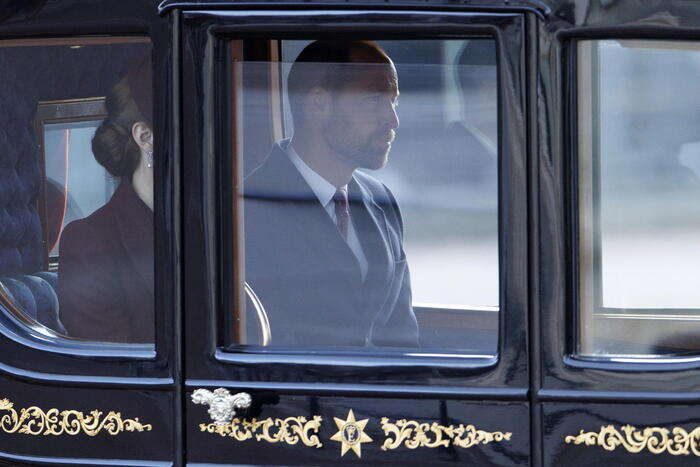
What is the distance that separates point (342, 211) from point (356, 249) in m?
0.08

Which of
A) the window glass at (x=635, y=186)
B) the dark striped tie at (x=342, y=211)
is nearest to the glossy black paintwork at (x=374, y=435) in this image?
the window glass at (x=635, y=186)

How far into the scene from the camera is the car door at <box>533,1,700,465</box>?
175cm

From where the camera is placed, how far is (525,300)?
1776 millimetres

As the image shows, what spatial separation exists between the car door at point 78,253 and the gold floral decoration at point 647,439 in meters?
0.81

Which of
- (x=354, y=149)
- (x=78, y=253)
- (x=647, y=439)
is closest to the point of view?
(x=647, y=439)

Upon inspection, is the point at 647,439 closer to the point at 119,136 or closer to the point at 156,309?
the point at 156,309

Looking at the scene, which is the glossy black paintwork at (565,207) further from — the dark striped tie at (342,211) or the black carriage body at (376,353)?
the dark striped tie at (342,211)

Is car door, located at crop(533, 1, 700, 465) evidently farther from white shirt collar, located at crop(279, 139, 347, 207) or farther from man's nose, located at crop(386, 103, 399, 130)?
white shirt collar, located at crop(279, 139, 347, 207)

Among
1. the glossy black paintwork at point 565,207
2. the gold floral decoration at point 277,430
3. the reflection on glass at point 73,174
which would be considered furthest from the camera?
the reflection on glass at point 73,174

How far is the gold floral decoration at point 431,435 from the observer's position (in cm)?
179

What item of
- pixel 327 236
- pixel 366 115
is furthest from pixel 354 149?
pixel 327 236

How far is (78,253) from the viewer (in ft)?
6.45

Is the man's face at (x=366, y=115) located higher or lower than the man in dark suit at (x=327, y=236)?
higher

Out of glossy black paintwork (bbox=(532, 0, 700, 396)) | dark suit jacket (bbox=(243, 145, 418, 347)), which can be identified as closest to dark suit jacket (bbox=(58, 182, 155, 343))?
dark suit jacket (bbox=(243, 145, 418, 347))
